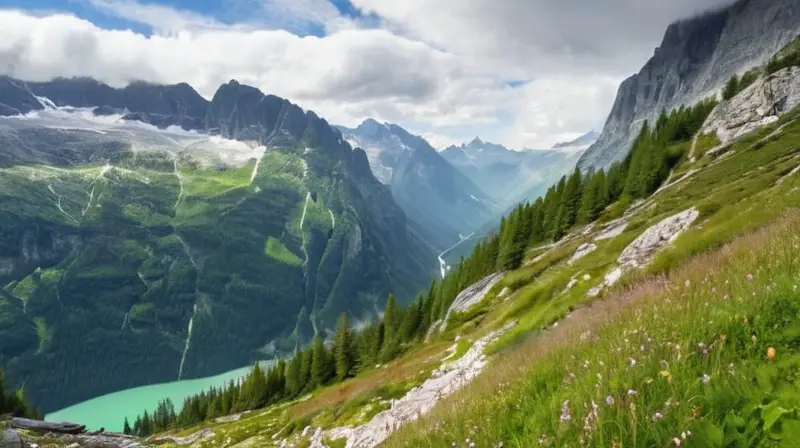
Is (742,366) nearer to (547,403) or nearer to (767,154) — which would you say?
(547,403)

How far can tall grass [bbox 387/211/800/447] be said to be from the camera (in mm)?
4176

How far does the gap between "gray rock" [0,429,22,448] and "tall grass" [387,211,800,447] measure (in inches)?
1261

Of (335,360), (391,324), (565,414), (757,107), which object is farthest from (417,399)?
(757,107)

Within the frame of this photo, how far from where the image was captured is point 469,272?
4510 inches

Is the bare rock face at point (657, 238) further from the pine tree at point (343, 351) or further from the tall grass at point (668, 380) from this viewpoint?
the pine tree at point (343, 351)

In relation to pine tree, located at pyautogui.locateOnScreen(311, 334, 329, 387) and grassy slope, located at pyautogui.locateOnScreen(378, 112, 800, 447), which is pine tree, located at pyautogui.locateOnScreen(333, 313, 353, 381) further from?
grassy slope, located at pyautogui.locateOnScreen(378, 112, 800, 447)

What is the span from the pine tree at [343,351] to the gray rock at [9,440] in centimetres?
7335

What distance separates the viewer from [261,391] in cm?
11350

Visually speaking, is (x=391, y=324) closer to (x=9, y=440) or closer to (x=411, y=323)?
(x=411, y=323)

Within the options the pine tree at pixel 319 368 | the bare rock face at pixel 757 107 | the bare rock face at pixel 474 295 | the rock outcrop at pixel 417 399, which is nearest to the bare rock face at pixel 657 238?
the rock outcrop at pixel 417 399

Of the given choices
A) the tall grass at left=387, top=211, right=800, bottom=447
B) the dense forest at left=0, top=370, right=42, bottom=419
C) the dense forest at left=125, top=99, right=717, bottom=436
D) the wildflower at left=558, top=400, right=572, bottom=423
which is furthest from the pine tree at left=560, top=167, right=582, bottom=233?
the dense forest at left=0, top=370, right=42, bottom=419

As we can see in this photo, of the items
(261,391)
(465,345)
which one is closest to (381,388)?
(465,345)

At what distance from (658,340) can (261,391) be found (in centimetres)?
11863

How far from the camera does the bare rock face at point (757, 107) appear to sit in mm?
108062
